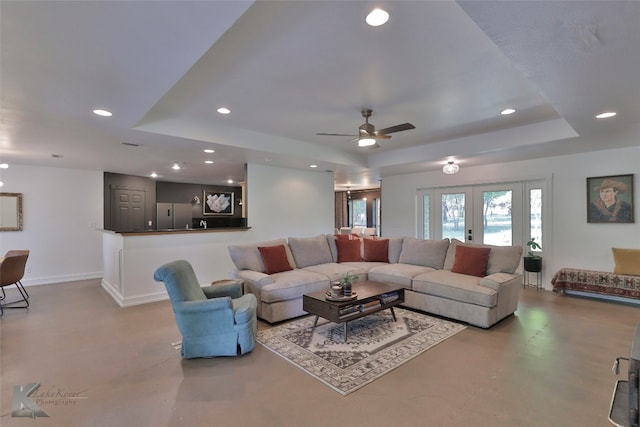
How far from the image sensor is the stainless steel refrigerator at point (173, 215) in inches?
326

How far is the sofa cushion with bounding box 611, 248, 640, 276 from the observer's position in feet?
14.8

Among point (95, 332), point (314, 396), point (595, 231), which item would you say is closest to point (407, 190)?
point (595, 231)

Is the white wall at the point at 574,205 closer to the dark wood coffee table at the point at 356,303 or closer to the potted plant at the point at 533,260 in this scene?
the potted plant at the point at 533,260

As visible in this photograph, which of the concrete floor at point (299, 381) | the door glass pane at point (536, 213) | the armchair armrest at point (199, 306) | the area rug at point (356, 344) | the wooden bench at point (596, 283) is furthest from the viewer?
the door glass pane at point (536, 213)

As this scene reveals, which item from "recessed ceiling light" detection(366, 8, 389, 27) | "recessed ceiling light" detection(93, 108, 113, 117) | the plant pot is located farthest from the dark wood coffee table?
the plant pot

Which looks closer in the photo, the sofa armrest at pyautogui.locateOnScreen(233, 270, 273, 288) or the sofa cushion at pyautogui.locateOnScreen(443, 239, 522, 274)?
the sofa armrest at pyautogui.locateOnScreen(233, 270, 273, 288)

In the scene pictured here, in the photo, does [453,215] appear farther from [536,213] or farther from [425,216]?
[536,213]

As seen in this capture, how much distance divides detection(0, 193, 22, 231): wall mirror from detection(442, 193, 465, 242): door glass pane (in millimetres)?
8709

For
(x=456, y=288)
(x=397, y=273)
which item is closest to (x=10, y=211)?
(x=397, y=273)

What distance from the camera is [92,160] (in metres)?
5.59

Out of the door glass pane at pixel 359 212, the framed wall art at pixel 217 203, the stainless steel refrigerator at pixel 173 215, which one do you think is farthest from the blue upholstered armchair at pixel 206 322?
the door glass pane at pixel 359 212

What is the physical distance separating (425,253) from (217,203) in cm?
700

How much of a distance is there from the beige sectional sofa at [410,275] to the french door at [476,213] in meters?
2.06

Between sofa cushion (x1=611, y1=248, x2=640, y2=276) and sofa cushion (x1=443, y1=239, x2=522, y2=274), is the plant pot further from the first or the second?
sofa cushion (x1=443, y1=239, x2=522, y2=274)
